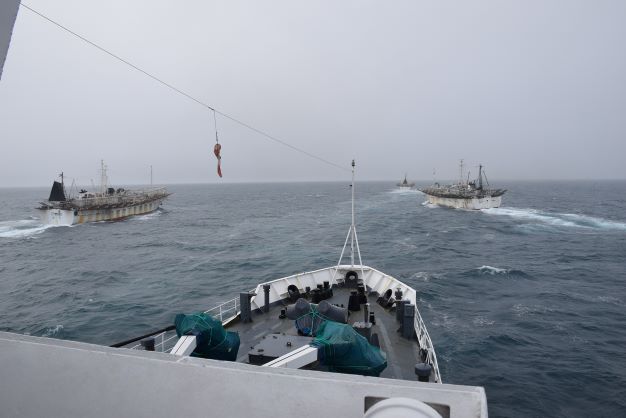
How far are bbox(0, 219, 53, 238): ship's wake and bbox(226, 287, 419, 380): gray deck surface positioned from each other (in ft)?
233

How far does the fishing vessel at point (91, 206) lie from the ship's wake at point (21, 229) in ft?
8.52

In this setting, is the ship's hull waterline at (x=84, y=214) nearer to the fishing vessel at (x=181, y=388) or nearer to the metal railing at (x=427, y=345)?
the metal railing at (x=427, y=345)

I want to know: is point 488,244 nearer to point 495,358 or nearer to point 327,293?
point 495,358

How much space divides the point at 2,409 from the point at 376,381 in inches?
132

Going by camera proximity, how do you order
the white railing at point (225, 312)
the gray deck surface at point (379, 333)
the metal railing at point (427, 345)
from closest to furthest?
the metal railing at point (427, 345)
the gray deck surface at point (379, 333)
the white railing at point (225, 312)

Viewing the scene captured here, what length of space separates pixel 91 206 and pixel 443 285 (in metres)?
83.3

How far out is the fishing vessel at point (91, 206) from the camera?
3039 inches

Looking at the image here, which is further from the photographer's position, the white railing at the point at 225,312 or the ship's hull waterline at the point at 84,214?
the ship's hull waterline at the point at 84,214

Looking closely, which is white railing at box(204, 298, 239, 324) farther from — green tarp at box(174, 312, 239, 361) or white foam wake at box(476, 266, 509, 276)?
white foam wake at box(476, 266, 509, 276)

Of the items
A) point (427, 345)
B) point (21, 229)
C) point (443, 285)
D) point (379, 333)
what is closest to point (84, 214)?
point (21, 229)

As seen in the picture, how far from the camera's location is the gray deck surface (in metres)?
11.1

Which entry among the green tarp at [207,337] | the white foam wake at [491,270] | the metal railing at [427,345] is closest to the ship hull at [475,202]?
the white foam wake at [491,270]

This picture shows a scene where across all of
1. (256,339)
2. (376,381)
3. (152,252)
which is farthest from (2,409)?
(152,252)

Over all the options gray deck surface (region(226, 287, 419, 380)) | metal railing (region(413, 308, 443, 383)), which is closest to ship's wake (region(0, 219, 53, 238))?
gray deck surface (region(226, 287, 419, 380))
